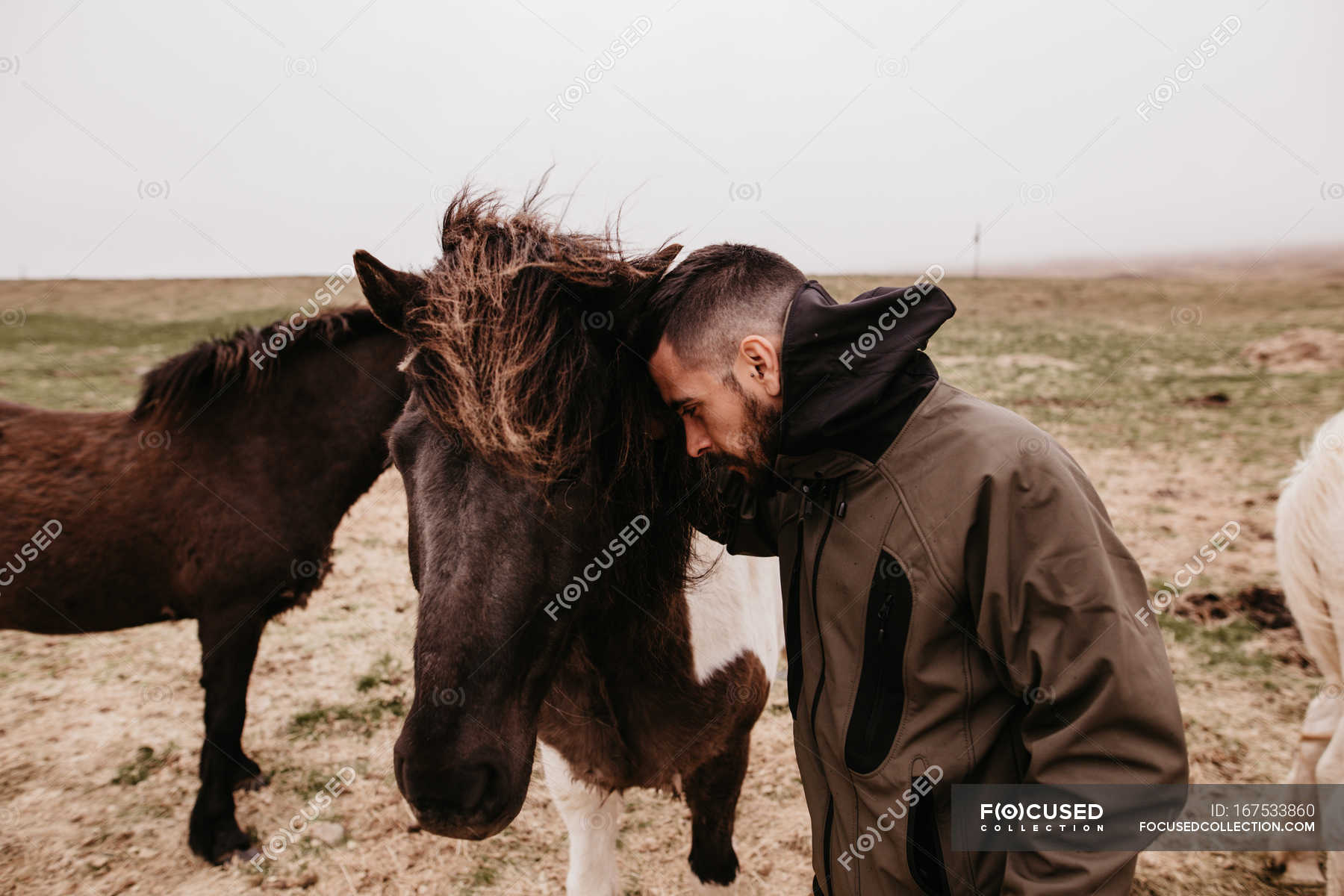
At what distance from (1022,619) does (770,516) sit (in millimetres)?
807

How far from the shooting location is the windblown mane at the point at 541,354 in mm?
1580

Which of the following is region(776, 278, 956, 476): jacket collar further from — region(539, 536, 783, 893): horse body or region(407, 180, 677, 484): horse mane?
region(539, 536, 783, 893): horse body

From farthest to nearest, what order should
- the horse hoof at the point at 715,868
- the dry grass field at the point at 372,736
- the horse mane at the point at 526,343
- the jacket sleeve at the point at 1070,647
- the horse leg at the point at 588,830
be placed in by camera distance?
the dry grass field at the point at 372,736 < the horse hoof at the point at 715,868 < the horse leg at the point at 588,830 < the horse mane at the point at 526,343 < the jacket sleeve at the point at 1070,647

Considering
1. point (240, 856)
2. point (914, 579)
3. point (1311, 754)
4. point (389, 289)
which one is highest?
point (389, 289)

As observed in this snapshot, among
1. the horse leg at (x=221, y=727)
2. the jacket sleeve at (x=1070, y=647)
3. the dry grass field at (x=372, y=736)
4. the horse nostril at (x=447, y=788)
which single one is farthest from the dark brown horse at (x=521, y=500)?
the horse leg at (x=221, y=727)

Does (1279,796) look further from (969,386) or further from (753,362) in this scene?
(969,386)

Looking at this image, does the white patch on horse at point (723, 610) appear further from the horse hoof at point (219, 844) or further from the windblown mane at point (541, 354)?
the horse hoof at point (219, 844)

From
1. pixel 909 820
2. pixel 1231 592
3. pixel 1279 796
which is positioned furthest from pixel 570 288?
pixel 1231 592

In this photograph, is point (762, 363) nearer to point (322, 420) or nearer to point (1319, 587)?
point (322, 420)

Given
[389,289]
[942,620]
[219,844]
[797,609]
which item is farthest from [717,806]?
[219,844]

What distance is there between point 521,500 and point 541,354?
13.8 inches

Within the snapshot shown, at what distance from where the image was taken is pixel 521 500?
1581 mm

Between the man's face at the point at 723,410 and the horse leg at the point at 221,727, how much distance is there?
3.37 m

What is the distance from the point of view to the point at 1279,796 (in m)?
3.88
